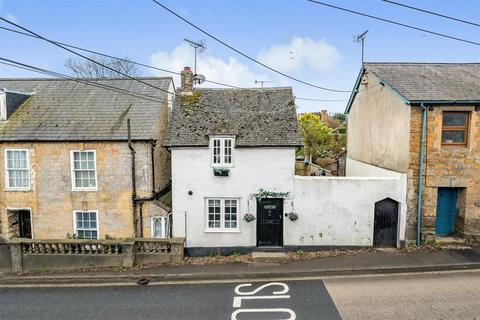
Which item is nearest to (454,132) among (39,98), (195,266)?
(195,266)

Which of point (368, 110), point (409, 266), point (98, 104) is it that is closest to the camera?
point (409, 266)

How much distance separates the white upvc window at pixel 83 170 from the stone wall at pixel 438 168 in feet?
45.9

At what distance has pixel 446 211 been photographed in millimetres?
13109

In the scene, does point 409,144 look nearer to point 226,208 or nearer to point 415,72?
point 415,72

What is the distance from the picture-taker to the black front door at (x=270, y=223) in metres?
12.5

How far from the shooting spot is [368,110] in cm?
1605

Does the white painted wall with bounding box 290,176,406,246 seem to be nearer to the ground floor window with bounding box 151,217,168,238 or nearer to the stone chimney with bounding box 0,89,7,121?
the ground floor window with bounding box 151,217,168,238

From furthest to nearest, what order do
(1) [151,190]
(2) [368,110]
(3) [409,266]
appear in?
(2) [368,110], (1) [151,190], (3) [409,266]

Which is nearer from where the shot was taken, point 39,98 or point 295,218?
point 295,218

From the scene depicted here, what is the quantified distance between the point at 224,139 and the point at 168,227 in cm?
498

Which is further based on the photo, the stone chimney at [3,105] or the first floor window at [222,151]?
the stone chimney at [3,105]

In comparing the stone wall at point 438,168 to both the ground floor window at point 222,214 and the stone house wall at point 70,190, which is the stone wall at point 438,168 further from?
the stone house wall at point 70,190

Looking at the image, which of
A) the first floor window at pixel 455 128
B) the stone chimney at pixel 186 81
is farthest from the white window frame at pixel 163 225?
the first floor window at pixel 455 128

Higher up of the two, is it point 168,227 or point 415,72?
point 415,72
